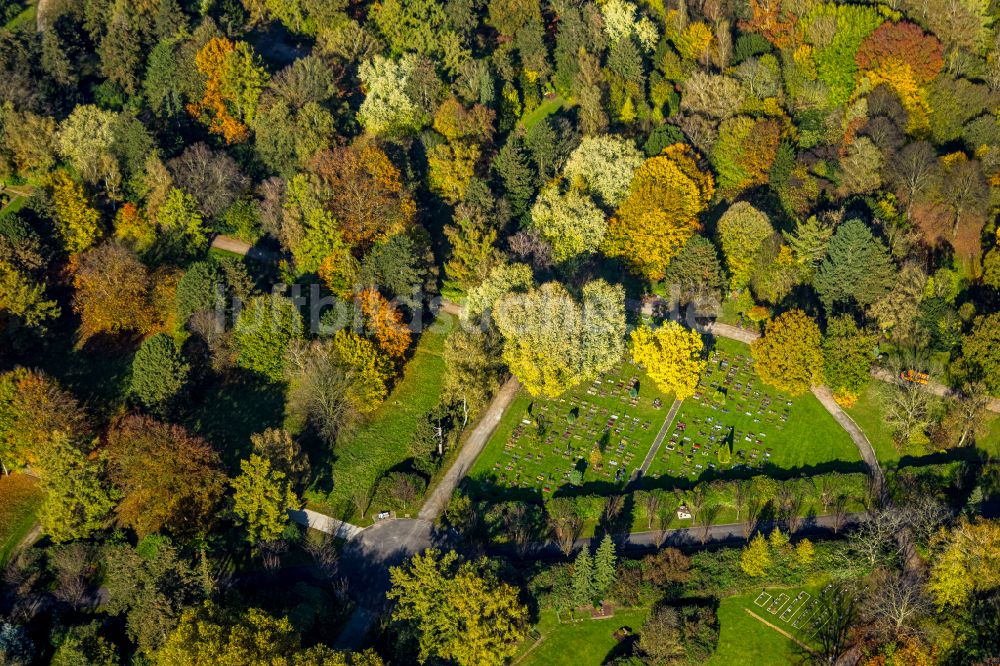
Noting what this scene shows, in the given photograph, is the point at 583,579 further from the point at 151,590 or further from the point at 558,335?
the point at 151,590

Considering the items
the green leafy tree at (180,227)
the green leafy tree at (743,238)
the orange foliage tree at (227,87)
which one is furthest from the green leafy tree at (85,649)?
the green leafy tree at (743,238)

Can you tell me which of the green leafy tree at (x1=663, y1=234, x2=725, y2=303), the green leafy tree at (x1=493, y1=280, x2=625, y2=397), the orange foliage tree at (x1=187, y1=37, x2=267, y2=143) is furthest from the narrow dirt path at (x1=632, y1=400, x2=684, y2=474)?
the orange foliage tree at (x1=187, y1=37, x2=267, y2=143)

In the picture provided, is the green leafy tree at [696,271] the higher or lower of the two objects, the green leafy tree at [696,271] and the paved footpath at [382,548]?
the higher

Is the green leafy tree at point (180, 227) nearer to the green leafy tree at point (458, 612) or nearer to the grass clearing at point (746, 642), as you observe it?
the green leafy tree at point (458, 612)

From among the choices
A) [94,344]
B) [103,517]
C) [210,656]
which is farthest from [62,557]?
[94,344]

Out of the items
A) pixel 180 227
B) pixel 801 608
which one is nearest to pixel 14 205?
pixel 180 227

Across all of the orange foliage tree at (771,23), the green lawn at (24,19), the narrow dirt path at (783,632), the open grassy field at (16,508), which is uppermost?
the orange foliage tree at (771,23)
